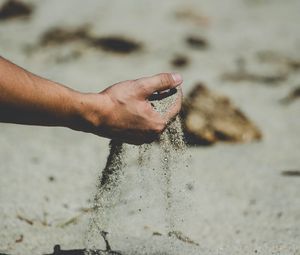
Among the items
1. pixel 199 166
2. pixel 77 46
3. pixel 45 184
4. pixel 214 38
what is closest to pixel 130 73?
pixel 77 46

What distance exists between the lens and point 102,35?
6.28 meters

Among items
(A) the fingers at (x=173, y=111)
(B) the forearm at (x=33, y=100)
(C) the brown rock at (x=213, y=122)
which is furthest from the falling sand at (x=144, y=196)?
(C) the brown rock at (x=213, y=122)

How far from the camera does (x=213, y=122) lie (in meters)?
3.90

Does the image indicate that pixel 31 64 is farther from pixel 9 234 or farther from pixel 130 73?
pixel 9 234

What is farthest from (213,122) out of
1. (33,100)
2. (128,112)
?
(33,100)

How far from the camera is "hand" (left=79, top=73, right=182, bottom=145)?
174 centimetres

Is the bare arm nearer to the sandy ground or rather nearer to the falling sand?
the falling sand

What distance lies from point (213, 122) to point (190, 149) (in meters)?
0.37

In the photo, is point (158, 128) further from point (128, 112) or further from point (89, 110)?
point (89, 110)

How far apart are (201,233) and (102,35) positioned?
14.0 ft

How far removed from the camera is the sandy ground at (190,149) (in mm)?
2566

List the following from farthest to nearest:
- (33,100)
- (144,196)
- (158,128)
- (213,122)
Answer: (213,122) < (144,196) < (158,128) < (33,100)

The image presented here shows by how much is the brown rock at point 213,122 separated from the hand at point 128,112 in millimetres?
1915

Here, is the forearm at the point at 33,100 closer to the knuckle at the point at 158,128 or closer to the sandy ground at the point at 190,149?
the knuckle at the point at 158,128
